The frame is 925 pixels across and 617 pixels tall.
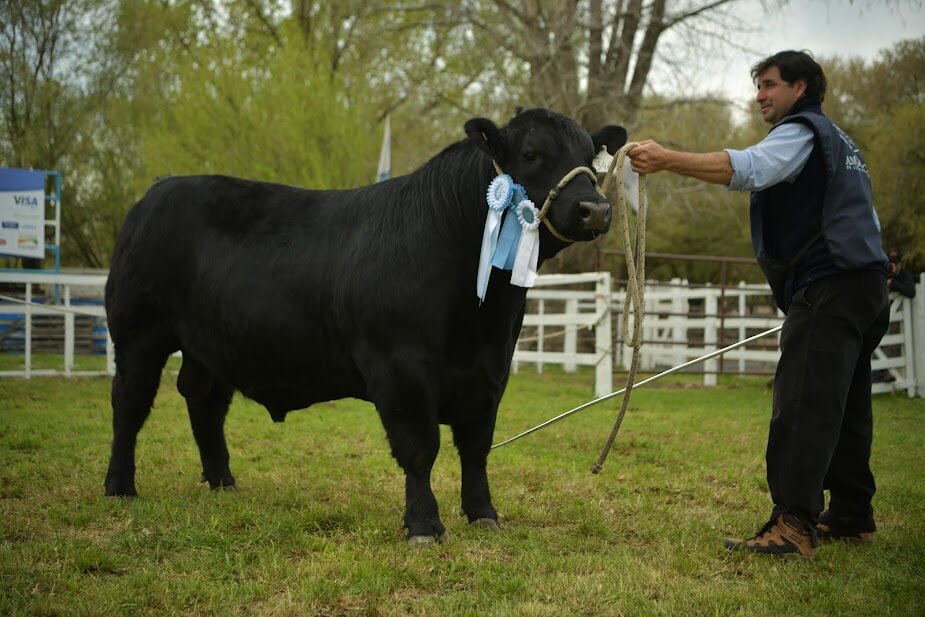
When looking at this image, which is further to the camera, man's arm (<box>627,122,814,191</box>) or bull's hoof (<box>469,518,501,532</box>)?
bull's hoof (<box>469,518,501,532</box>)

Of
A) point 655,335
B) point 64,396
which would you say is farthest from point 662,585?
point 655,335

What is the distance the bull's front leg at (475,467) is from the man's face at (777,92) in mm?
1951

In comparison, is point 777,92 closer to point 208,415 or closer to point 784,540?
point 784,540

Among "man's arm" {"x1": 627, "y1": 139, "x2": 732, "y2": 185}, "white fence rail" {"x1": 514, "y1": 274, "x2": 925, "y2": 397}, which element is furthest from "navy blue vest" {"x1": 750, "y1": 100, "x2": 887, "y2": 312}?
"white fence rail" {"x1": 514, "y1": 274, "x2": 925, "y2": 397}

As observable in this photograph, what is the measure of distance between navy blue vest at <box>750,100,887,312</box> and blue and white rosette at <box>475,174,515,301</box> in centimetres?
113

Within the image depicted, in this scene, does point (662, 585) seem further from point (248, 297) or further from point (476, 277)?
point (248, 297)

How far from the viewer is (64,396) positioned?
9.23 meters

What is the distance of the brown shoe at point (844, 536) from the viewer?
4.06 metres

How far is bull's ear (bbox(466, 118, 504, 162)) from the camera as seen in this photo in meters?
3.82

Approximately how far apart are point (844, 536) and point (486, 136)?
2.53 metres

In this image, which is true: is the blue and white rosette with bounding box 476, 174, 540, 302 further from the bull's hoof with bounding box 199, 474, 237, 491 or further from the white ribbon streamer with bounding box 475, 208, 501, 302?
the bull's hoof with bounding box 199, 474, 237, 491

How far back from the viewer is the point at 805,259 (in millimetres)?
3799

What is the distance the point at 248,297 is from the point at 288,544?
1330 mm

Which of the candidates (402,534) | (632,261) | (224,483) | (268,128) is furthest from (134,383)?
(268,128)
